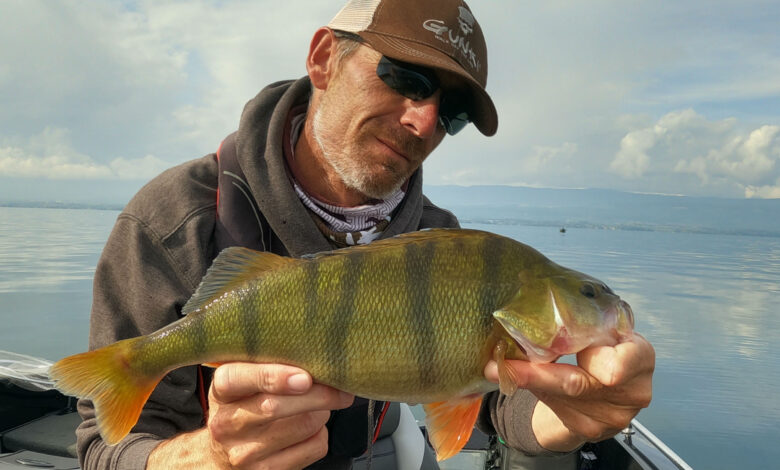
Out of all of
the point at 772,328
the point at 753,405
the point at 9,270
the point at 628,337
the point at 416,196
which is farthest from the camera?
the point at 9,270

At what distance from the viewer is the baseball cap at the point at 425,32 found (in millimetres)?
2127

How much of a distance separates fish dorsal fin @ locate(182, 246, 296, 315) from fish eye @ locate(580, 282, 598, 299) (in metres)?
0.97

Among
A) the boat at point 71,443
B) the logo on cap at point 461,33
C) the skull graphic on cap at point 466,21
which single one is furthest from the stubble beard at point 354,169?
the boat at point 71,443

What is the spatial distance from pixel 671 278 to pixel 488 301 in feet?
88.3

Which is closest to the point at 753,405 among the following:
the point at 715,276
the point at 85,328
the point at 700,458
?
the point at 700,458

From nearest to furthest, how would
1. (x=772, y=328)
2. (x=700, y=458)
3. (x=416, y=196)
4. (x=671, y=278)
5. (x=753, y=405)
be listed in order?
(x=416, y=196), (x=700, y=458), (x=753, y=405), (x=772, y=328), (x=671, y=278)

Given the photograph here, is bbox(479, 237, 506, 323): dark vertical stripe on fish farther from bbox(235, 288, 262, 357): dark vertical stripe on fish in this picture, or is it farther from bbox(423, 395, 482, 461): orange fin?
bbox(235, 288, 262, 357): dark vertical stripe on fish

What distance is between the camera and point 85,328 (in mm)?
11797

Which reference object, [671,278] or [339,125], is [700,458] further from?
[671,278]

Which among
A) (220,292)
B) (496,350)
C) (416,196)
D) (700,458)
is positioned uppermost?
(416,196)

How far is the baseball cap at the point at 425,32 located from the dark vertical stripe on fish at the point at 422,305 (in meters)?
0.90

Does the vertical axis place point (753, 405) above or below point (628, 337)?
below

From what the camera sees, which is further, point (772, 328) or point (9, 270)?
point (9, 270)

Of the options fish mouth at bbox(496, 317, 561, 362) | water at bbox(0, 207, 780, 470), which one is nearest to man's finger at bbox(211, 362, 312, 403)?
fish mouth at bbox(496, 317, 561, 362)
